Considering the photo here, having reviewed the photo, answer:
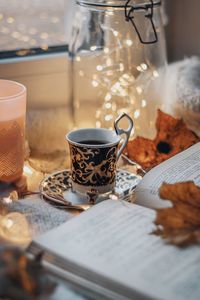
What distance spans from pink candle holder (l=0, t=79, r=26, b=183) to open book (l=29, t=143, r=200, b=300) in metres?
0.19

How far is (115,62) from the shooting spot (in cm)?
117

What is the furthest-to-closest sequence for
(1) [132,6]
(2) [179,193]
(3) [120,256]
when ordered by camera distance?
(1) [132,6], (2) [179,193], (3) [120,256]

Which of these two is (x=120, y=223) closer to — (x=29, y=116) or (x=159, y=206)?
(x=159, y=206)

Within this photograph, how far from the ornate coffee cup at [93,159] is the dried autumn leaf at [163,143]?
137mm

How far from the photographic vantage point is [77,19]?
44.8 inches

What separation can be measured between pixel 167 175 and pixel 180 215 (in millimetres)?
150

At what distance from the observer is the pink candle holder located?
3.00 ft

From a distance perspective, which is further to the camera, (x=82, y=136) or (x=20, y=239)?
(x=82, y=136)

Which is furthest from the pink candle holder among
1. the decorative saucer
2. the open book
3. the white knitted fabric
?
the white knitted fabric

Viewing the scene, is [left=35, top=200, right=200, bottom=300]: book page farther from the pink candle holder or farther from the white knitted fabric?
the white knitted fabric

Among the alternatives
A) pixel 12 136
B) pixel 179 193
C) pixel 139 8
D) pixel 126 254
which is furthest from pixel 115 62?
pixel 126 254

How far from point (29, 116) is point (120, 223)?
0.42 meters

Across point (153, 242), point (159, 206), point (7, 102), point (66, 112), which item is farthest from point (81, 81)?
point (153, 242)

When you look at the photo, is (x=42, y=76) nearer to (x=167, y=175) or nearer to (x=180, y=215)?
(x=167, y=175)
